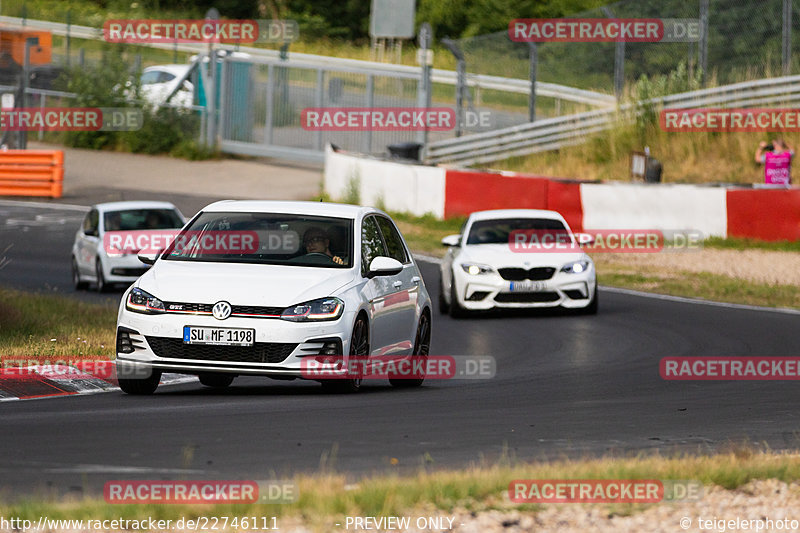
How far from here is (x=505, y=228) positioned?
→ 65.4ft

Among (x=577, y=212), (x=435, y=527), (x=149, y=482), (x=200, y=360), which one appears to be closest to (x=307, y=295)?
(x=200, y=360)

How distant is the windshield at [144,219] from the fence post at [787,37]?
534 inches

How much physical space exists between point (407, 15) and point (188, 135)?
714 centimetres

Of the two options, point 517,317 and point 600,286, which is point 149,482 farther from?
point 600,286

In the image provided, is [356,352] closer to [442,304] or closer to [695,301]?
[442,304]

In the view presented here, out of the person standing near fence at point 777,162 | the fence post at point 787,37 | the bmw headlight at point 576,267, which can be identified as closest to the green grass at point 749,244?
the person standing near fence at point 777,162

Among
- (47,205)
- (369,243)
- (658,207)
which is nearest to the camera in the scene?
(369,243)

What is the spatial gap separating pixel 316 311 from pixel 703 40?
22761 millimetres

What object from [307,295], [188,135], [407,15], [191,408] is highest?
[407,15]

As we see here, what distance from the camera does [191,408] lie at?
33.2ft

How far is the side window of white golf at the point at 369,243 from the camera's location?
11578 millimetres

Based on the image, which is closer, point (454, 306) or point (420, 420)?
point (420, 420)

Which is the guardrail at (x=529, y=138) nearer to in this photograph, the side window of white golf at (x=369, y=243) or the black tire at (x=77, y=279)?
the black tire at (x=77, y=279)

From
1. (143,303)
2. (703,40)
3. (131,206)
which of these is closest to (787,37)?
(703,40)
